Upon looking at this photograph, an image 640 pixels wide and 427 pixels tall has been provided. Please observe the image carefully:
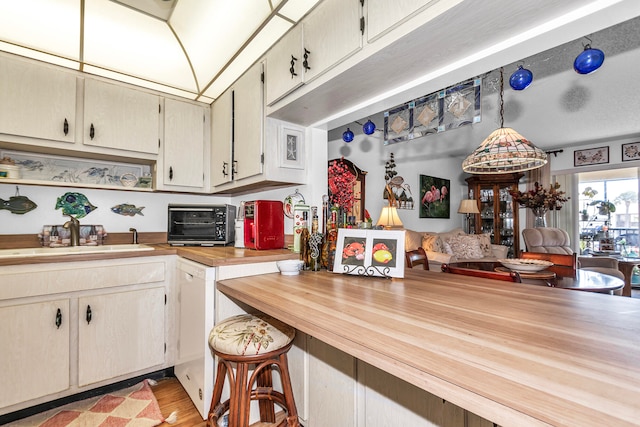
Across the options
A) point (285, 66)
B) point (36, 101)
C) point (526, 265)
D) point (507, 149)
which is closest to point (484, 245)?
point (507, 149)

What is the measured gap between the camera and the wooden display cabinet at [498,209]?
5832 millimetres

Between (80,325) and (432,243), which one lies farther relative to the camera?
(432,243)

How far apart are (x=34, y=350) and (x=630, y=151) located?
7.65 m

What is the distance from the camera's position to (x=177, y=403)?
178 cm

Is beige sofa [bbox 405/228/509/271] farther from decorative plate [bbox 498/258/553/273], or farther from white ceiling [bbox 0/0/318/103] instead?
white ceiling [bbox 0/0/318/103]

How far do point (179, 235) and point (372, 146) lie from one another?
10.5 ft

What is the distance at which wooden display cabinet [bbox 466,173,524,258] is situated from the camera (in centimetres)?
583

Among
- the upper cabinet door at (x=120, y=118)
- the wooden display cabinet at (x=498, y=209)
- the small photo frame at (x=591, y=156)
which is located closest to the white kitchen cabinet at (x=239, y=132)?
the upper cabinet door at (x=120, y=118)

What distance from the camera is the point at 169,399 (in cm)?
182

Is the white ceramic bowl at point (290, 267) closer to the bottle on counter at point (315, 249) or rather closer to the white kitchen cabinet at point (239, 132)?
the bottle on counter at point (315, 249)

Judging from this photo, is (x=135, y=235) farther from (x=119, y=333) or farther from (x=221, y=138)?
(x=221, y=138)

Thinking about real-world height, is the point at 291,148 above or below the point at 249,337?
above

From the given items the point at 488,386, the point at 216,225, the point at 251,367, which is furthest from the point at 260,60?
the point at 488,386

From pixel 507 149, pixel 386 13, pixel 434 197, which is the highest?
pixel 386 13
